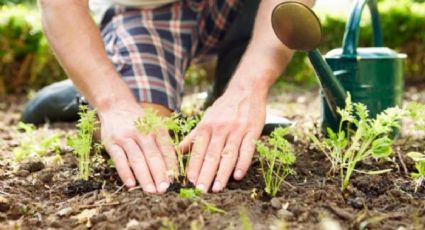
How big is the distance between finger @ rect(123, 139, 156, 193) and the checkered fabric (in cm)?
89

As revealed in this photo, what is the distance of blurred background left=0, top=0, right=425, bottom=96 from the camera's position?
557 centimetres

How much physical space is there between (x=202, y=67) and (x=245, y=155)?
4208mm

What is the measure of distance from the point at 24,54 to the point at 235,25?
2.80m

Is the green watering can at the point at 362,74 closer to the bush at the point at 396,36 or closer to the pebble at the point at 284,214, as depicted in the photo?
the pebble at the point at 284,214

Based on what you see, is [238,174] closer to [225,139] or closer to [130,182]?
[225,139]

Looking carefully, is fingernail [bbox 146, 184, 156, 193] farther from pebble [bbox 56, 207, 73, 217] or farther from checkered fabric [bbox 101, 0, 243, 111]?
checkered fabric [bbox 101, 0, 243, 111]

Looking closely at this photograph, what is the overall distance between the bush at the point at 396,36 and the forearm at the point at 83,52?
4238 mm

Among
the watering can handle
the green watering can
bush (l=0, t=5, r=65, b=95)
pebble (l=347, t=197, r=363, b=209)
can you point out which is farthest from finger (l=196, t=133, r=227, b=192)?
bush (l=0, t=5, r=65, b=95)

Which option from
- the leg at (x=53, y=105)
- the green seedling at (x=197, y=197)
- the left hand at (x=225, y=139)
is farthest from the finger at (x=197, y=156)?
the leg at (x=53, y=105)

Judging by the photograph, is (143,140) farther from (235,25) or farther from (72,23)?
(235,25)

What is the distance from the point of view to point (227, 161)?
2012 mm

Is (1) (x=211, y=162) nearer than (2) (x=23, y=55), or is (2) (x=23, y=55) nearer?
(1) (x=211, y=162)

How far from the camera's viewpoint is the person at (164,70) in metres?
2.03

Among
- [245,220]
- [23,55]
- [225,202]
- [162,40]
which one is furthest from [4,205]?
[23,55]
